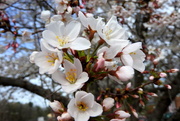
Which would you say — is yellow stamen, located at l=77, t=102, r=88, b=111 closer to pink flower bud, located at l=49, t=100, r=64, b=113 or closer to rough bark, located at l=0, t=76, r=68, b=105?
pink flower bud, located at l=49, t=100, r=64, b=113

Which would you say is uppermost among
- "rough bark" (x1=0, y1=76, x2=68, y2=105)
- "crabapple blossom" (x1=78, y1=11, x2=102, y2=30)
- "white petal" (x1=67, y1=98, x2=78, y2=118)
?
"crabapple blossom" (x1=78, y1=11, x2=102, y2=30)

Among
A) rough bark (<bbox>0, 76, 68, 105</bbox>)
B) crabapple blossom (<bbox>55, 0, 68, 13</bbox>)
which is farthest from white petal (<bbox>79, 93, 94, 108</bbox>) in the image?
rough bark (<bbox>0, 76, 68, 105</bbox>)

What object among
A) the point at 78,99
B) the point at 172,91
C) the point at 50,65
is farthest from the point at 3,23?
the point at 172,91


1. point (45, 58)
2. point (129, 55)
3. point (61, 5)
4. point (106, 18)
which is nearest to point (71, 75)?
point (45, 58)

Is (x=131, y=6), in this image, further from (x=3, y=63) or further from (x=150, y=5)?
(x=3, y=63)

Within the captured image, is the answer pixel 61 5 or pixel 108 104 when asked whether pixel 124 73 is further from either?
pixel 61 5

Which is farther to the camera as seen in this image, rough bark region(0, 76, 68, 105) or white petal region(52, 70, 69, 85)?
rough bark region(0, 76, 68, 105)

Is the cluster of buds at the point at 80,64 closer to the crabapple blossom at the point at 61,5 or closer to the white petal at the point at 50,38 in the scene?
the white petal at the point at 50,38
